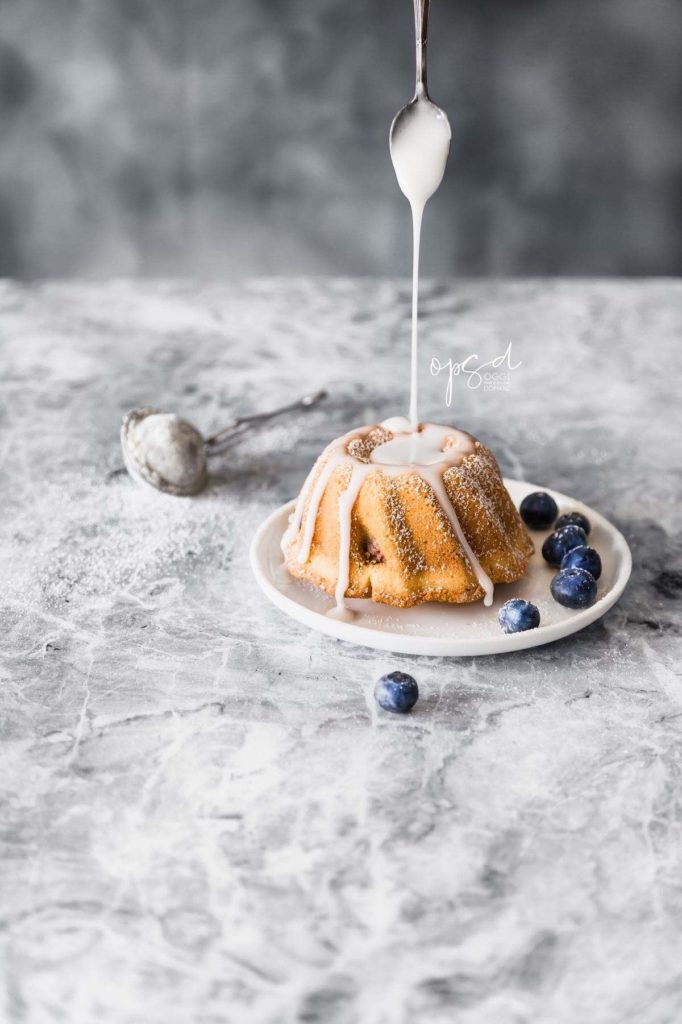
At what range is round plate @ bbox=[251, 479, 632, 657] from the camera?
118 centimetres

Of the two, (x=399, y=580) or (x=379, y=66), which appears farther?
(x=379, y=66)

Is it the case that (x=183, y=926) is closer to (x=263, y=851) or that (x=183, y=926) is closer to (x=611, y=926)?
(x=263, y=851)

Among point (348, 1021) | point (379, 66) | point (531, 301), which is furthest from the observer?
point (379, 66)

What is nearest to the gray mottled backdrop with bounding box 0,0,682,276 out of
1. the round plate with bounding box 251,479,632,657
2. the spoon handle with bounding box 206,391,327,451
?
the spoon handle with bounding box 206,391,327,451

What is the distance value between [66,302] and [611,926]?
190 centimetres

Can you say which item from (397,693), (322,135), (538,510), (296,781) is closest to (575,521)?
(538,510)

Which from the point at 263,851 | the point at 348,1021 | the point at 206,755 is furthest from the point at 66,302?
the point at 348,1021

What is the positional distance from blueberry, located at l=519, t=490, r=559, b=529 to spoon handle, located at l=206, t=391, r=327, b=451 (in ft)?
1.66

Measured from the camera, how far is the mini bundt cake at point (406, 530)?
4.22 ft

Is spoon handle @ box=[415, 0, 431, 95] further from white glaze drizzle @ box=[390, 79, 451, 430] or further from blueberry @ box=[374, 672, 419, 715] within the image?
blueberry @ box=[374, 672, 419, 715]

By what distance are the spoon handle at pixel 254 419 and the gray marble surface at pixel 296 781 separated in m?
0.03

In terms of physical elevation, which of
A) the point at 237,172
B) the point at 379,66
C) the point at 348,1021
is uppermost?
the point at 379,66

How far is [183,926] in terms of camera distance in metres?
0.88

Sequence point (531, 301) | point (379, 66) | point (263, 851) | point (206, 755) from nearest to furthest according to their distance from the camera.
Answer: point (263, 851) → point (206, 755) → point (531, 301) → point (379, 66)
